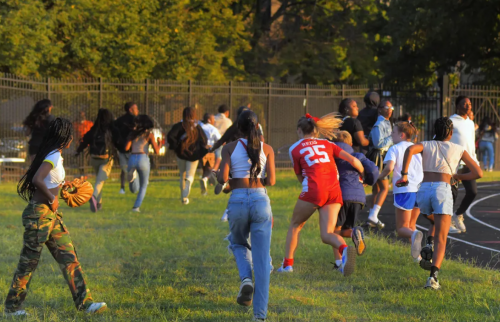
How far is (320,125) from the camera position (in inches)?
324

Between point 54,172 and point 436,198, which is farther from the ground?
point 54,172

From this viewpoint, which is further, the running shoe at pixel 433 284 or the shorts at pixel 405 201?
the shorts at pixel 405 201

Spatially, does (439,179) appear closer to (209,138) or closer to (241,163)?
(241,163)

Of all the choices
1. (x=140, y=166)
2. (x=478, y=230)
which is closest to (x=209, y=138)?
(x=140, y=166)

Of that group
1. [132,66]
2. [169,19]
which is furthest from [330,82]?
[132,66]

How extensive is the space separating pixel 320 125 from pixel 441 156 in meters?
1.28

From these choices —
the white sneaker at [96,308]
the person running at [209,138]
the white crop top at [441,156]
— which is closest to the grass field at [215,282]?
the white sneaker at [96,308]

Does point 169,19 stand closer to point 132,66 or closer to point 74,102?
point 132,66

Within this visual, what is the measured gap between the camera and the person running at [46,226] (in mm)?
6605

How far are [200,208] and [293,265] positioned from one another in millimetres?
6248

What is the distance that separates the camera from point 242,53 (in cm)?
Result: 3559

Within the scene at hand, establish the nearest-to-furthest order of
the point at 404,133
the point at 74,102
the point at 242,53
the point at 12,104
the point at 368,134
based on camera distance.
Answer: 1. the point at 404,133
2. the point at 368,134
3. the point at 12,104
4. the point at 74,102
5. the point at 242,53

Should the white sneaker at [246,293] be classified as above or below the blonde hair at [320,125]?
below

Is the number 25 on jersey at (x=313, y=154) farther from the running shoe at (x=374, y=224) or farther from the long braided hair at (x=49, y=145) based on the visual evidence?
the running shoe at (x=374, y=224)
